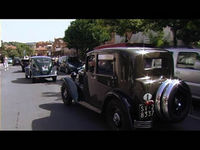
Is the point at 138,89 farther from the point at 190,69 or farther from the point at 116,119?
the point at 190,69

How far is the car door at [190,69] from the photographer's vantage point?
23.3 feet

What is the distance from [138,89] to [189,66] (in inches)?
136

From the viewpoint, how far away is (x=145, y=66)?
4988 millimetres

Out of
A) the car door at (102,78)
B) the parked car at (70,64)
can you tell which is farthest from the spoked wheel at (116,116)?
the parked car at (70,64)

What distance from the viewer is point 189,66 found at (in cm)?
742

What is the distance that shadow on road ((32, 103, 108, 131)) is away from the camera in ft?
18.1

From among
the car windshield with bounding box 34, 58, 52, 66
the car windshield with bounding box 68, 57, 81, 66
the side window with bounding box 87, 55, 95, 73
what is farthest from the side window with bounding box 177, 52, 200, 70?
the car windshield with bounding box 68, 57, 81, 66

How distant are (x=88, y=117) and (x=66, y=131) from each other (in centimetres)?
116

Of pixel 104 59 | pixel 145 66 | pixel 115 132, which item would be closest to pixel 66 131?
pixel 115 132

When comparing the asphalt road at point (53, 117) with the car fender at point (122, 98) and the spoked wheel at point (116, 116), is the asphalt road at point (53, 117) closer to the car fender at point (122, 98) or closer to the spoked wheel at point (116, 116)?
the spoked wheel at point (116, 116)

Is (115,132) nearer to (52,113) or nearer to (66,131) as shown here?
(66,131)

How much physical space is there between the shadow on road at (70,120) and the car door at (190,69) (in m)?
3.08

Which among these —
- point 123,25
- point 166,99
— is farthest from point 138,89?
point 123,25

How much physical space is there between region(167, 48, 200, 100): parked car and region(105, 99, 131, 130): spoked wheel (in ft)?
10.7
